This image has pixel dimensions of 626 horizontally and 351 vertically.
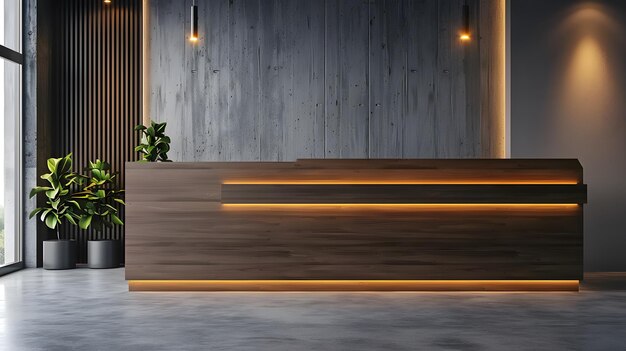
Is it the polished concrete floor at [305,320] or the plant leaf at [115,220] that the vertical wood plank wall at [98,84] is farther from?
the polished concrete floor at [305,320]

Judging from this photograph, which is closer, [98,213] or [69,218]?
[69,218]

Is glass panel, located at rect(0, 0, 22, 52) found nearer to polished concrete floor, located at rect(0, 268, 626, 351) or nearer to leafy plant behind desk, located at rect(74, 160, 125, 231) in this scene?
leafy plant behind desk, located at rect(74, 160, 125, 231)

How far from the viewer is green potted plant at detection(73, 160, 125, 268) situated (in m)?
7.45

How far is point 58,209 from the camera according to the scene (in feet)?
24.0

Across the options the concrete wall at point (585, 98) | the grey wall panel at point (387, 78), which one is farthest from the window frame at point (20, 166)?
the concrete wall at point (585, 98)

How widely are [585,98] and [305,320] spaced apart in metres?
4.11

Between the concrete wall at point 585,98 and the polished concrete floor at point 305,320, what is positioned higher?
the concrete wall at point 585,98

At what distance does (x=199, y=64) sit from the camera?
775 centimetres

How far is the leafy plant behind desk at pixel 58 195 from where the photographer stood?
7.17 meters

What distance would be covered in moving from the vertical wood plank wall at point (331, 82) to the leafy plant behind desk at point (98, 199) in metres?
0.78

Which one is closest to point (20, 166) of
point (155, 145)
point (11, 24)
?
point (11, 24)

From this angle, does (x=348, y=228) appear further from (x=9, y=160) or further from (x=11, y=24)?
(x=11, y=24)

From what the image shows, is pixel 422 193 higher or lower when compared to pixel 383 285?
higher

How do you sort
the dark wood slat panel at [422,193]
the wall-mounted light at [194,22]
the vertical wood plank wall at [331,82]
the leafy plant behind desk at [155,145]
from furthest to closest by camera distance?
the vertical wood plank wall at [331,82], the wall-mounted light at [194,22], the leafy plant behind desk at [155,145], the dark wood slat panel at [422,193]
